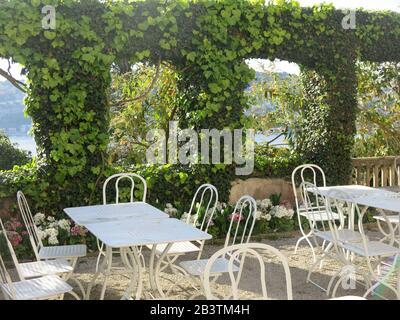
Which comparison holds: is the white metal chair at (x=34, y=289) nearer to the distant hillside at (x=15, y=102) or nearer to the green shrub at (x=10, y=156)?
the distant hillside at (x=15, y=102)

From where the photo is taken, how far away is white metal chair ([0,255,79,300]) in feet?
8.86

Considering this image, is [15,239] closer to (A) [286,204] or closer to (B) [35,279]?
(B) [35,279]

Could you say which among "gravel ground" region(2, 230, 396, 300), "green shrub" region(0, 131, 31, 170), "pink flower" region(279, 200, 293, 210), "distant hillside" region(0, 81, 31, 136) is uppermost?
"distant hillside" region(0, 81, 31, 136)

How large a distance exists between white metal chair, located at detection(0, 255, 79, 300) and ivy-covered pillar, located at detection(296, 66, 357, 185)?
180 inches

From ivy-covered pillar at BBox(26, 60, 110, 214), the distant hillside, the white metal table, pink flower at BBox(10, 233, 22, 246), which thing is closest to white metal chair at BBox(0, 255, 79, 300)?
the white metal table

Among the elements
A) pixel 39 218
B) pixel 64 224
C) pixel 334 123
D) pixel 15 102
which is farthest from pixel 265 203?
pixel 15 102

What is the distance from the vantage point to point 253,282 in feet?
13.6

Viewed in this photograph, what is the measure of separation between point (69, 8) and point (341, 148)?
3.88 meters

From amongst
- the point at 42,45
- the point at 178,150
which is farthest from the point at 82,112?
the point at 178,150

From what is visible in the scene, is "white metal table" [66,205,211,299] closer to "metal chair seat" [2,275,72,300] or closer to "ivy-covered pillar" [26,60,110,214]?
"metal chair seat" [2,275,72,300]

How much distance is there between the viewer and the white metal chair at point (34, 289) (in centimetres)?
270

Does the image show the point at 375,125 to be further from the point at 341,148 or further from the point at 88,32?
the point at 88,32

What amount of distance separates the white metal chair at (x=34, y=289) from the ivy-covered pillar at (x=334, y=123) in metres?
4.57

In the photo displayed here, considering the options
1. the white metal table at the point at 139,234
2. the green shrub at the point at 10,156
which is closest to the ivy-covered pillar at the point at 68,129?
the white metal table at the point at 139,234
